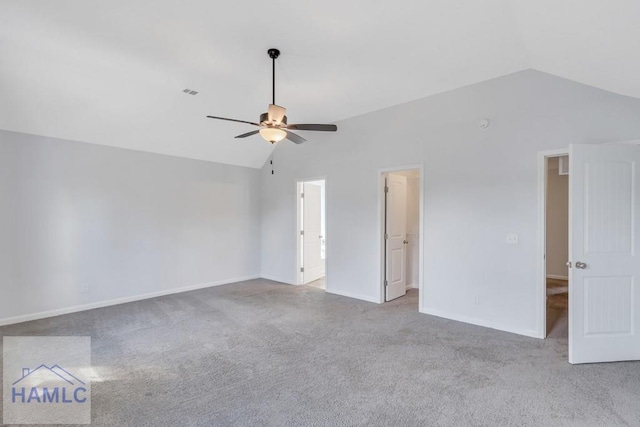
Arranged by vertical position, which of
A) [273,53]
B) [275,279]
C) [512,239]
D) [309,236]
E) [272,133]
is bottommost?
[275,279]

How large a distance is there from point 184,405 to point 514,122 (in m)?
4.41

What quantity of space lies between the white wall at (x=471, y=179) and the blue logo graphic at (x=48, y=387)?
3.76 meters

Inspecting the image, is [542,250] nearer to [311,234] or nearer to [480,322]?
[480,322]

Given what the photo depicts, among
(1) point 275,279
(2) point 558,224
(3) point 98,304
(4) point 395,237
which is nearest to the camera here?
(3) point 98,304

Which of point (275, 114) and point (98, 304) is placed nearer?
point (275, 114)

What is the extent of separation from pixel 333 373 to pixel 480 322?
2.27 metres

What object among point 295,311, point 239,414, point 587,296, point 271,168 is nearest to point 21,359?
point 239,414

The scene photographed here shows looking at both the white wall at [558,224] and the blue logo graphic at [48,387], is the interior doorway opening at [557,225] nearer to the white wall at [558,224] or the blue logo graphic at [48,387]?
the white wall at [558,224]

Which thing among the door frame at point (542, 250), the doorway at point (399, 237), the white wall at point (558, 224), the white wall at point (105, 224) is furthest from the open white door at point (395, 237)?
the white wall at point (558, 224)

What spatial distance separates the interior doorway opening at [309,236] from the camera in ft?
20.4

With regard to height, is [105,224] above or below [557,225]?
above

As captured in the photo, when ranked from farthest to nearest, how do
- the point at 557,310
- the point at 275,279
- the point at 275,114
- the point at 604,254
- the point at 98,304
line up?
the point at 275,279 → the point at 98,304 → the point at 557,310 → the point at 275,114 → the point at 604,254

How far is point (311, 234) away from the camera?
255 inches

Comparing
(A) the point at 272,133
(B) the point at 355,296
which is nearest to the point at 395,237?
(B) the point at 355,296
